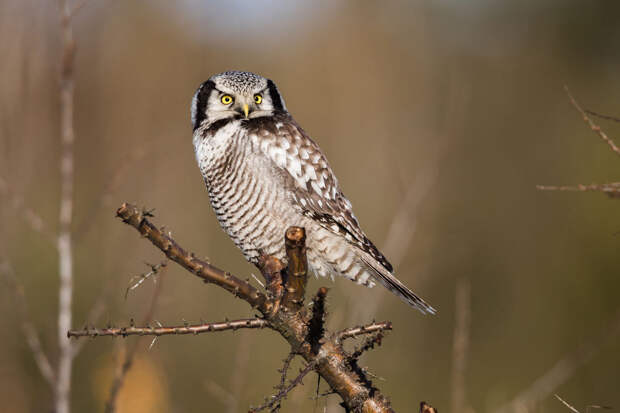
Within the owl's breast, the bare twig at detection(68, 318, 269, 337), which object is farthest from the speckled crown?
the bare twig at detection(68, 318, 269, 337)

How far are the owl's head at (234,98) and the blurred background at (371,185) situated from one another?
249mm

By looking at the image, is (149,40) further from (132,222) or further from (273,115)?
(132,222)

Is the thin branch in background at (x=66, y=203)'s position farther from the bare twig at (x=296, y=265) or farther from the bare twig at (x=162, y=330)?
the bare twig at (x=296, y=265)

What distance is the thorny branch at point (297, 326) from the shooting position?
2.02m

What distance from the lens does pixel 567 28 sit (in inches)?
559

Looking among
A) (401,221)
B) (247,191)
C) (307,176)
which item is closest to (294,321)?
(247,191)

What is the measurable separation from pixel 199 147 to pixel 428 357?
20.9 ft

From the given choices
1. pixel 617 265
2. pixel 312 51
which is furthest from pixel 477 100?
pixel 617 265

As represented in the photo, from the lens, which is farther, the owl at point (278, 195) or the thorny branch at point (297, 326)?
the owl at point (278, 195)

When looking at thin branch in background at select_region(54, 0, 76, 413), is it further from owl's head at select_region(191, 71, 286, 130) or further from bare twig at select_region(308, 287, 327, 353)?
bare twig at select_region(308, 287, 327, 353)

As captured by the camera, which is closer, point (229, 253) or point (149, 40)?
point (229, 253)

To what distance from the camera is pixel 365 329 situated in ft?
7.47

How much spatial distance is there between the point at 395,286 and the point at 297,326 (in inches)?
52.8

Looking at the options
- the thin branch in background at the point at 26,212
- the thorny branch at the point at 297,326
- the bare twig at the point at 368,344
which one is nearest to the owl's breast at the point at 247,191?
the thin branch in background at the point at 26,212
